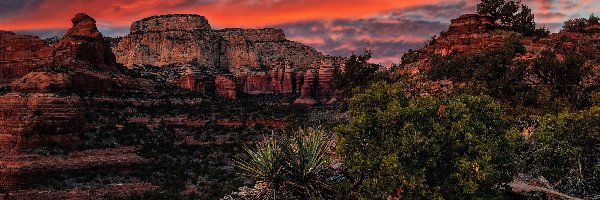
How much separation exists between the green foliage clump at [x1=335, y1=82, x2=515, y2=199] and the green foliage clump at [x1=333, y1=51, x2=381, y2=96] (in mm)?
39988

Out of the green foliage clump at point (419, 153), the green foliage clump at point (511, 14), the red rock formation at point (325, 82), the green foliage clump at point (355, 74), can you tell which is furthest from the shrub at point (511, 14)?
the red rock formation at point (325, 82)

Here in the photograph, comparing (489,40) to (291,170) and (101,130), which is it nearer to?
(291,170)

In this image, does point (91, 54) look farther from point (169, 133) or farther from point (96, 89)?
point (169, 133)

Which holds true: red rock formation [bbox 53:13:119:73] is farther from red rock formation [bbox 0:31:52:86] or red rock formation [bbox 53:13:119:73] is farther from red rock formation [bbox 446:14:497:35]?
red rock formation [bbox 446:14:497:35]

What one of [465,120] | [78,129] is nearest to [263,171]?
[465,120]

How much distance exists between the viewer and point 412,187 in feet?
42.9

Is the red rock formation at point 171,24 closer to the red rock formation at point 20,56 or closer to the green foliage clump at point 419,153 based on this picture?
the red rock formation at point 20,56

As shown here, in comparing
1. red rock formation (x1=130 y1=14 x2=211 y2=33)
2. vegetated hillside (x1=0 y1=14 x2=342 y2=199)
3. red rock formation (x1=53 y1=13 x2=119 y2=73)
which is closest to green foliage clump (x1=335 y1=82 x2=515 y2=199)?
vegetated hillside (x1=0 y1=14 x2=342 y2=199)

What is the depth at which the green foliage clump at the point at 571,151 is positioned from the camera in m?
22.8

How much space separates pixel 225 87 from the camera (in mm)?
135250

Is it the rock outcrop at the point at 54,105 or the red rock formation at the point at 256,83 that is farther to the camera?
the red rock formation at the point at 256,83

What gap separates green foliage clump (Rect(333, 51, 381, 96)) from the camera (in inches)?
2235

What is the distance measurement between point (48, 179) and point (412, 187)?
143 feet

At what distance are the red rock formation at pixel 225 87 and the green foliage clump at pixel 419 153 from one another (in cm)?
11894
